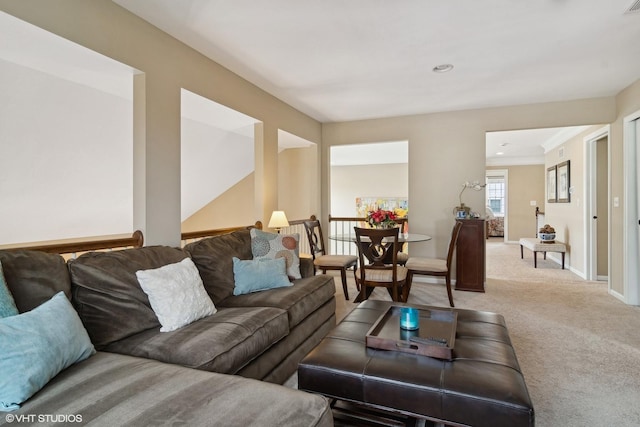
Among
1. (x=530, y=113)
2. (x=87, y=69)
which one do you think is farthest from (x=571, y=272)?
(x=87, y=69)

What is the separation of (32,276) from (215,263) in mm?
1173

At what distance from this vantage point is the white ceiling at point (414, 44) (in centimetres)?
231

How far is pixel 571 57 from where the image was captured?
3.08 m

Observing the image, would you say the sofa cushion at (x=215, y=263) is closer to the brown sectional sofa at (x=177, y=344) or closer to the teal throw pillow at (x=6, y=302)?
the brown sectional sofa at (x=177, y=344)

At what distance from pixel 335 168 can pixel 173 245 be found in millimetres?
7632

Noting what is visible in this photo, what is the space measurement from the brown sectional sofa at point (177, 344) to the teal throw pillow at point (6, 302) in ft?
0.28

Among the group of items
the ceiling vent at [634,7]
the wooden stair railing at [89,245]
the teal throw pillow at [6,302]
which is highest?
the ceiling vent at [634,7]

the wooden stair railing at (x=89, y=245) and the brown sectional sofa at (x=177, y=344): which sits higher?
the wooden stair railing at (x=89, y=245)

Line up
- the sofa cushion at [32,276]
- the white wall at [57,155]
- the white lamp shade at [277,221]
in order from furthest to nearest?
1. the white lamp shade at [277,221]
2. the white wall at [57,155]
3. the sofa cushion at [32,276]

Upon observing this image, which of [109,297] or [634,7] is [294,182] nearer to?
[109,297]

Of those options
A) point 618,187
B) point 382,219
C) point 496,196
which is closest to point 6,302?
point 382,219

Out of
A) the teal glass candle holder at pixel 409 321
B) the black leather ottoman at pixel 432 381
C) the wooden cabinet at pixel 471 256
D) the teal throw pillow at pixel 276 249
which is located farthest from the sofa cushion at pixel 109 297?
the wooden cabinet at pixel 471 256

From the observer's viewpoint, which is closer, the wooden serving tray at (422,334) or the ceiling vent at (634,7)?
the wooden serving tray at (422,334)

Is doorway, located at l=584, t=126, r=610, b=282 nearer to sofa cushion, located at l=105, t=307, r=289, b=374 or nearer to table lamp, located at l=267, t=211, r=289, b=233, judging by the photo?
table lamp, located at l=267, t=211, r=289, b=233
